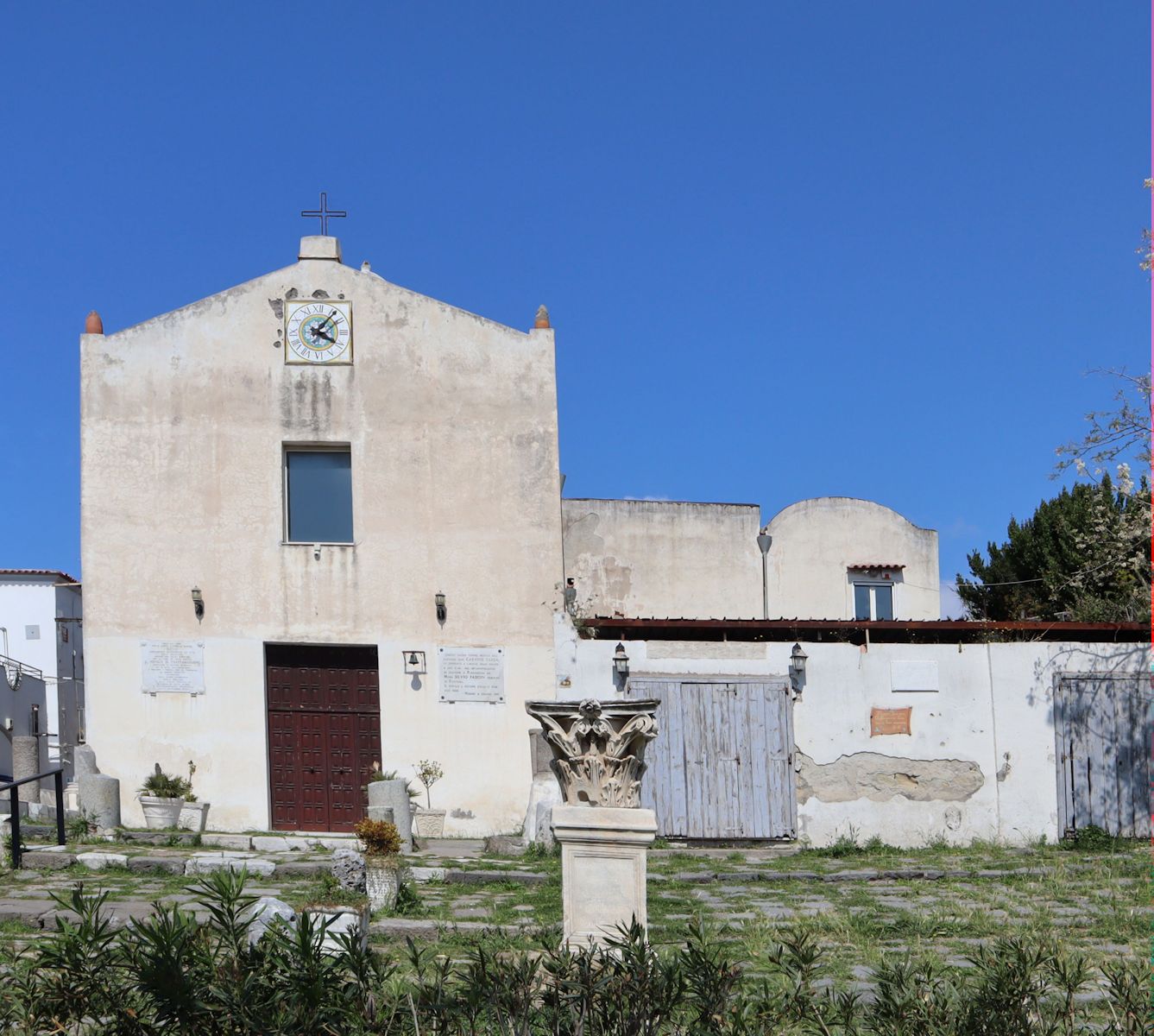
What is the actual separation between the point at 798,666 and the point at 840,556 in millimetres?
7833

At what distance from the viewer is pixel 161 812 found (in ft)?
49.5

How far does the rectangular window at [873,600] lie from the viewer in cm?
2236

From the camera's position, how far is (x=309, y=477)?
16.4m

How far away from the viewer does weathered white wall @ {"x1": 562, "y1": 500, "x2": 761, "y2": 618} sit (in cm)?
2081

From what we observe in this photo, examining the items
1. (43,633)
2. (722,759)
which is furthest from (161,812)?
(43,633)

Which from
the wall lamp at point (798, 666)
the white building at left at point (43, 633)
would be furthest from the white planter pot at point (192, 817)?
the white building at left at point (43, 633)

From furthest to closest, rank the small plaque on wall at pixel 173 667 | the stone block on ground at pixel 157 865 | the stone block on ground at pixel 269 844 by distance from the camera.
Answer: the small plaque on wall at pixel 173 667
the stone block on ground at pixel 269 844
the stone block on ground at pixel 157 865

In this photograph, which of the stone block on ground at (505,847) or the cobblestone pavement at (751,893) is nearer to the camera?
the cobblestone pavement at (751,893)

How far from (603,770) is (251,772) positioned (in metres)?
9.45

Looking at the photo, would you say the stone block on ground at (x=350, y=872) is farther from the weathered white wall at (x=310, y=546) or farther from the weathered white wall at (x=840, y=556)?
the weathered white wall at (x=840, y=556)

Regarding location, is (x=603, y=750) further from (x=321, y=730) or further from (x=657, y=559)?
(x=657, y=559)

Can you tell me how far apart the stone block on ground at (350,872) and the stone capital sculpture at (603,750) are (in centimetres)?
215

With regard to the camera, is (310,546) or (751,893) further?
(310,546)

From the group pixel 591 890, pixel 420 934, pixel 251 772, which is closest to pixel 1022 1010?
pixel 591 890
